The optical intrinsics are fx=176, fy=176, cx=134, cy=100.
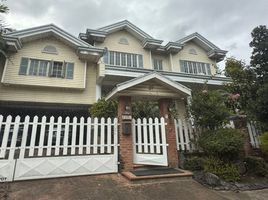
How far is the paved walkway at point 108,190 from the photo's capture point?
383 cm

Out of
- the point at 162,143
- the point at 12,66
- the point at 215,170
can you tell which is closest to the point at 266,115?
the point at 215,170

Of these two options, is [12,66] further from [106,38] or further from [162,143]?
[162,143]

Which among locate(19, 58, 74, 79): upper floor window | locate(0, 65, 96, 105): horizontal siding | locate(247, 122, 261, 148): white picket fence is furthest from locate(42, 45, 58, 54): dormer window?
locate(247, 122, 261, 148): white picket fence

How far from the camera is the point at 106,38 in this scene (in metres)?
14.5

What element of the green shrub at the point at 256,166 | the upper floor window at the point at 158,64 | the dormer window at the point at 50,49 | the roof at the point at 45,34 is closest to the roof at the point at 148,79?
the green shrub at the point at 256,166

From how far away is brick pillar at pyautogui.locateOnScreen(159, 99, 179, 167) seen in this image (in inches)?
239

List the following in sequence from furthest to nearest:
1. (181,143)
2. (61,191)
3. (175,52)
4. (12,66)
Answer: (175,52)
(12,66)
(181,143)
(61,191)

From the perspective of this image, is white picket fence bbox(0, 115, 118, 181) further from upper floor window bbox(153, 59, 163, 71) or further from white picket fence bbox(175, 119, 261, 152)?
upper floor window bbox(153, 59, 163, 71)

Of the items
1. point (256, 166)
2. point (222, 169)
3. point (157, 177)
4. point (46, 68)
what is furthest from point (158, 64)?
point (157, 177)

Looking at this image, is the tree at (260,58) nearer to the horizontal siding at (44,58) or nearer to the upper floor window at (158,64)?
the upper floor window at (158,64)

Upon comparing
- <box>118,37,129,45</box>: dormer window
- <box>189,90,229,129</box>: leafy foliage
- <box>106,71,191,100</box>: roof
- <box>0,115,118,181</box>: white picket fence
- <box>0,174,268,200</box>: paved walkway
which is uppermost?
<box>118,37,129,45</box>: dormer window

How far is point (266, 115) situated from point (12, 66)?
13.9 m

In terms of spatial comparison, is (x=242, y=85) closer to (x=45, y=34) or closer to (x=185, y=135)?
(x=185, y=135)

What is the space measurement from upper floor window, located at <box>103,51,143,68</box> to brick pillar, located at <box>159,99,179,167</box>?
8.27 m
